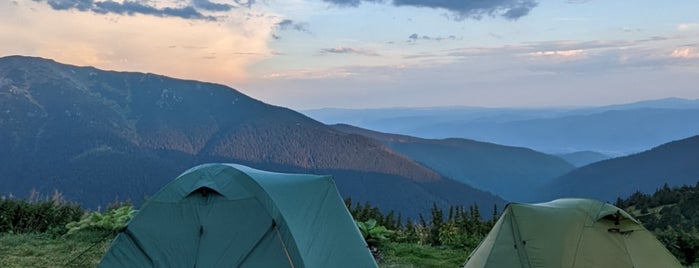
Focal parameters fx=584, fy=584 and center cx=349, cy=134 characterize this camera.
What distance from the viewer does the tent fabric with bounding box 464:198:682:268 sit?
881 cm

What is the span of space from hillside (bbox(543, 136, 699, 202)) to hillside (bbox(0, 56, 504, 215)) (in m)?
23.0

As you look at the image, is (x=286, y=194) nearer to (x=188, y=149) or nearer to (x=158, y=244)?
(x=158, y=244)

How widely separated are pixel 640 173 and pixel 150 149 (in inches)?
4975

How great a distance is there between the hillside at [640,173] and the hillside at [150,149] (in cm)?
2299

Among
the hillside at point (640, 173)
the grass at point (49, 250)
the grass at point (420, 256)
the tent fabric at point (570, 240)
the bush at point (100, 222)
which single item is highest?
the tent fabric at point (570, 240)

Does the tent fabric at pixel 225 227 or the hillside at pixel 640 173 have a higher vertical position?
the tent fabric at pixel 225 227

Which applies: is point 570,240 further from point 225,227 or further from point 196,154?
point 196,154

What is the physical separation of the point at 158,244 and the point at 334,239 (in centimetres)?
275

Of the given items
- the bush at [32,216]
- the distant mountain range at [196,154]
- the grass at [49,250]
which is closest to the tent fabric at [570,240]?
the grass at [49,250]

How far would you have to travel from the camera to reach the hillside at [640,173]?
12206 centimetres

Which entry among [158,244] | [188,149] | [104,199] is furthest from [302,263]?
[188,149]

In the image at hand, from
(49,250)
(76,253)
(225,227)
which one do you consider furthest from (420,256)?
(49,250)

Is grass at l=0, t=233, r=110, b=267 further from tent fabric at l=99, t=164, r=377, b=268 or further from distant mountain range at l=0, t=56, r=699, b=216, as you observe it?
distant mountain range at l=0, t=56, r=699, b=216

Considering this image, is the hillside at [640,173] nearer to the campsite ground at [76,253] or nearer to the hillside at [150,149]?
the hillside at [150,149]
